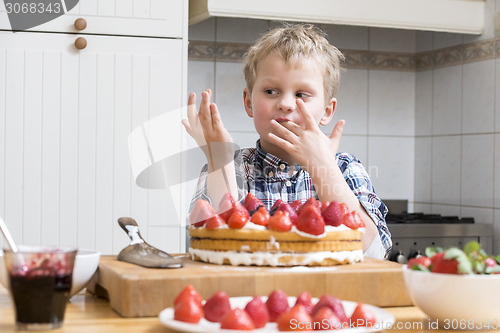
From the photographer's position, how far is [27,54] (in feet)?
7.25

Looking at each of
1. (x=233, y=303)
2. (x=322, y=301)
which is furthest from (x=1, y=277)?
(x=322, y=301)

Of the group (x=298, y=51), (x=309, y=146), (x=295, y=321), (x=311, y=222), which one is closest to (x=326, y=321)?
(x=295, y=321)

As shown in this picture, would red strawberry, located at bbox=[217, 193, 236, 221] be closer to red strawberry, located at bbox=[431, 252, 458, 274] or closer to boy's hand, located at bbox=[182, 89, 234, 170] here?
boy's hand, located at bbox=[182, 89, 234, 170]

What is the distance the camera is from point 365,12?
A: 8.57 ft

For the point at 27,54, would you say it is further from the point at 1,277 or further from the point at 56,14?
the point at 1,277

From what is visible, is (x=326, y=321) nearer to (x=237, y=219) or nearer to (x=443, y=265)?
(x=443, y=265)

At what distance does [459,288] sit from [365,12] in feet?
6.31

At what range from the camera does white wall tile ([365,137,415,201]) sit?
121 inches

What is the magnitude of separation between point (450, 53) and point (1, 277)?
2342mm

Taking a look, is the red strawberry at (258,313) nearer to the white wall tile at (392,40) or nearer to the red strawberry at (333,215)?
the red strawberry at (333,215)

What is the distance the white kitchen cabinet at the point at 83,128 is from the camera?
2.20m

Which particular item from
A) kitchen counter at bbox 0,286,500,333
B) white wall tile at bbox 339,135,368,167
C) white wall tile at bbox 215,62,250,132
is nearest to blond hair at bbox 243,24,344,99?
kitchen counter at bbox 0,286,500,333

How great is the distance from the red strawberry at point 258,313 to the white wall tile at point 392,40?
2.40m

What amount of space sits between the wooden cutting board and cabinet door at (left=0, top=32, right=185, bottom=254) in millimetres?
1185
